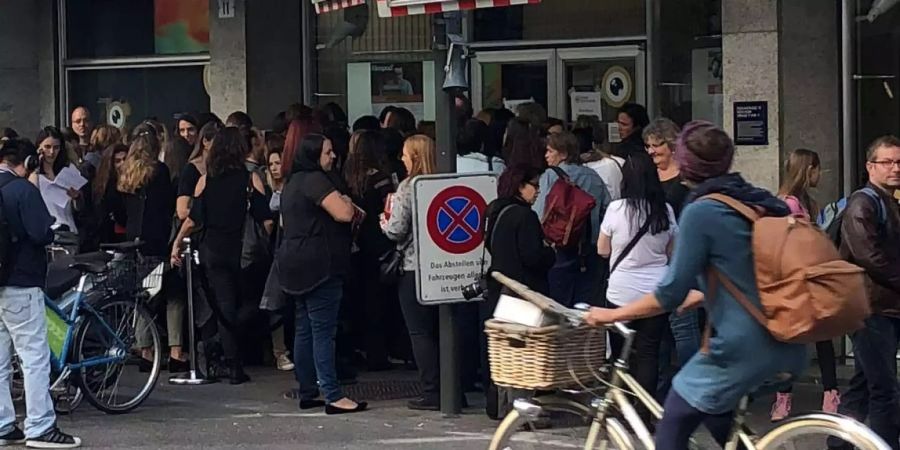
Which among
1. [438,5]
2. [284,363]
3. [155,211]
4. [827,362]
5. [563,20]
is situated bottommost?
[284,363]

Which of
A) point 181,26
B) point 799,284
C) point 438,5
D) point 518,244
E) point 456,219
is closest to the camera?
point 799,284

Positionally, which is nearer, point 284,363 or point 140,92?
point 284,363

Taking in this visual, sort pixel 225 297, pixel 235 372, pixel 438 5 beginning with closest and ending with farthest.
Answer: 1. pixel 438 5
2. pixel 225 297
3. pixel 235 372

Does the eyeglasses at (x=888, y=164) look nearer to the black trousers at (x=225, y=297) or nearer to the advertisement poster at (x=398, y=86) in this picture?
the black trousers at (x=225, y=297)

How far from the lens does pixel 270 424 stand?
358 inches

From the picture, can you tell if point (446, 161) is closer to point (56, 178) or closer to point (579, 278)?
point (579, 278)

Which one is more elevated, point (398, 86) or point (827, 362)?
point (398, 86)

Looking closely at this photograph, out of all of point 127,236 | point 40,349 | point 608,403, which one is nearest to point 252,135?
point 127,236

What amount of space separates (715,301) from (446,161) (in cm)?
410

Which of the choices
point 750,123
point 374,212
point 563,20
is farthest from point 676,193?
point 563,20

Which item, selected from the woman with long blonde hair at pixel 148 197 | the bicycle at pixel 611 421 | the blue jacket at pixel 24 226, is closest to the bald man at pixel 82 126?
the woman with long blonde hair at pixel 148 197

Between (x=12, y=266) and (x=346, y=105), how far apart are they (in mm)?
6371

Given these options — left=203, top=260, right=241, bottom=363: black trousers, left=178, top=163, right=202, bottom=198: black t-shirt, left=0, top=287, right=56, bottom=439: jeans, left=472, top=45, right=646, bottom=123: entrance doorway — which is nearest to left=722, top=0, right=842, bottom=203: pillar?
left=472, top=45, right=646, bottom=123: entrance doorway

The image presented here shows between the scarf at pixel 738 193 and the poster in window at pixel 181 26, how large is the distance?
10377mm
